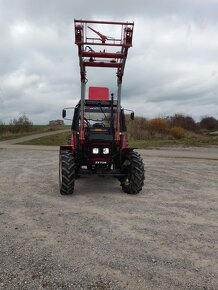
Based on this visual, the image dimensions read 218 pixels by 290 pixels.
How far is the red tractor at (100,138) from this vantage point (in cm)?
806

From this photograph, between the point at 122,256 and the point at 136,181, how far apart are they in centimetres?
382

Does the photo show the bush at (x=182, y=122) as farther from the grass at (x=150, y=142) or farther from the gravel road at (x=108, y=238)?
the gravel road at (x=108, y=238)

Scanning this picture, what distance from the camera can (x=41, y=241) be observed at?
4984 mm

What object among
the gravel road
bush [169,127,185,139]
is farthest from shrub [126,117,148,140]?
the gravel road

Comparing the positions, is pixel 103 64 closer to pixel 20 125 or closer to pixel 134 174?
pixel 134 174

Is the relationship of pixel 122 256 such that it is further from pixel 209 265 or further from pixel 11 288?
pixel 11 288

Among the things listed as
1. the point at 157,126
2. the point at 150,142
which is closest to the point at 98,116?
the point at 150,142

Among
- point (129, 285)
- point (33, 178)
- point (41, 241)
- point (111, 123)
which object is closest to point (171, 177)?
point (111, 123)

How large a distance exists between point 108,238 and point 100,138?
3618 mm

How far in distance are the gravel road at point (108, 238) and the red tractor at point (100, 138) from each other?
53 cm

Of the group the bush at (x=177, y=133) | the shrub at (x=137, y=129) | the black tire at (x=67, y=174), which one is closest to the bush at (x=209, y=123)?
the bush at (x=177, y=133)

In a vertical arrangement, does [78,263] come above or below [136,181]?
below

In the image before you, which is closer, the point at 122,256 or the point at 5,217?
the point at 122,256

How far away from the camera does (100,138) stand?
8406mm
